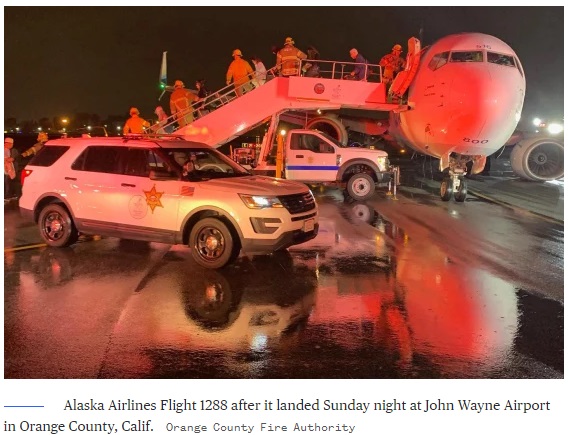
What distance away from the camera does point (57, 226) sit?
823cm

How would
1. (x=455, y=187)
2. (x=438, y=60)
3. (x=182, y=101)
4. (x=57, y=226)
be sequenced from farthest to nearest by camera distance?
(x=182, y=101), (x=455, y=187), (x=438, y=60), (x=57, y=226)

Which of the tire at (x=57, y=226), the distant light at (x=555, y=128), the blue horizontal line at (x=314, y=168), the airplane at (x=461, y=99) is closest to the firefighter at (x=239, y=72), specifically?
the blue horizontal line at (x=314, y=168)

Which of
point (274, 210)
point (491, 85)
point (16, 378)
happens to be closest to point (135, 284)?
point (274, 210)

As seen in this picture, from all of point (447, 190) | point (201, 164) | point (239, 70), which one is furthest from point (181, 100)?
point (447, 190)

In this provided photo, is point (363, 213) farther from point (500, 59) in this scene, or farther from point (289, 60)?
point (289, 60)

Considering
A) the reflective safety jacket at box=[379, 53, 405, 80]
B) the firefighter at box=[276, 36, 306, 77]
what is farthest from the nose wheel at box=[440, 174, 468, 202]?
the firefighter at box=[276, 36, 306, 77]

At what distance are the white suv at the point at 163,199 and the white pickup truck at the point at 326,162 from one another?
620cm

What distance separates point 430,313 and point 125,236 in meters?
4.58

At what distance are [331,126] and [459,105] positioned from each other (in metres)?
6.71

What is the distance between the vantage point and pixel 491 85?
11266 mm

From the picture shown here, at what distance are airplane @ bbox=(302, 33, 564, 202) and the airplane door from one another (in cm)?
238

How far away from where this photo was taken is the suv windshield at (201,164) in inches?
290

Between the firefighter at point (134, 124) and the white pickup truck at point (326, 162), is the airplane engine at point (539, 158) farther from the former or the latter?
the firefighter at point (134, 124)

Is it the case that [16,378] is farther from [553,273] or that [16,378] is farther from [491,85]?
[491,85]
